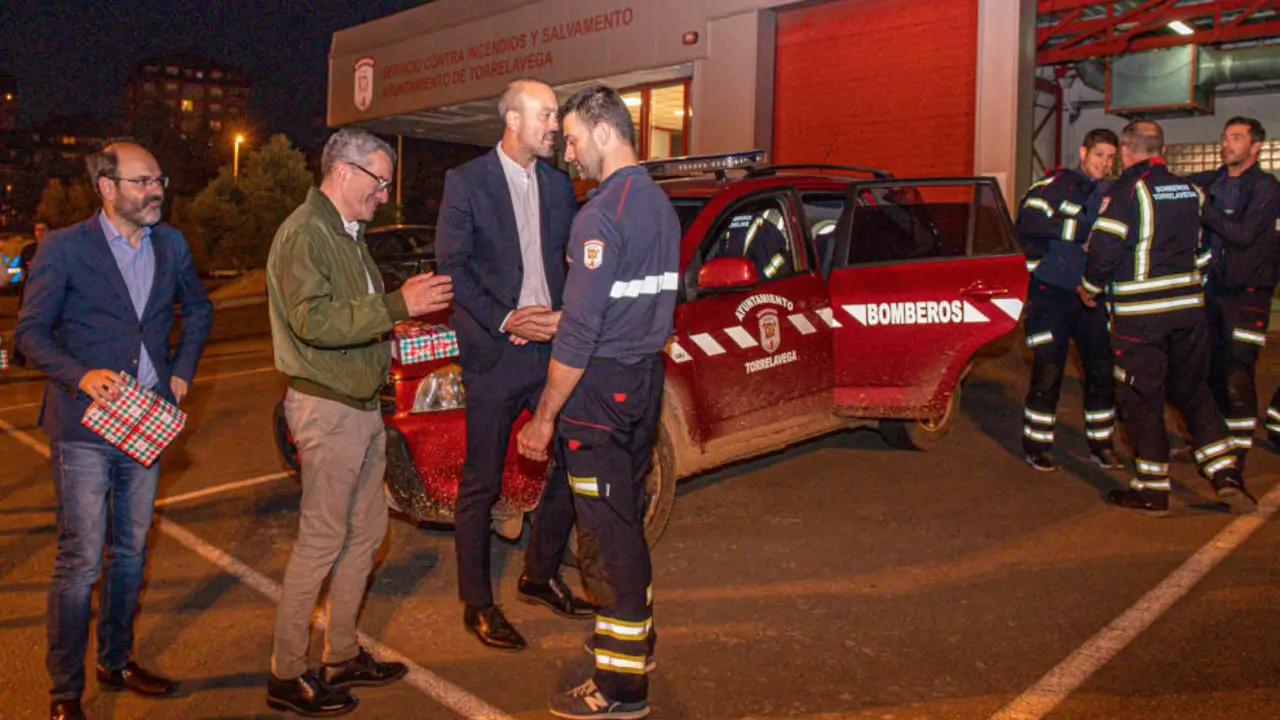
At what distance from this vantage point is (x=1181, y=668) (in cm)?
380

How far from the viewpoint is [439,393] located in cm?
468

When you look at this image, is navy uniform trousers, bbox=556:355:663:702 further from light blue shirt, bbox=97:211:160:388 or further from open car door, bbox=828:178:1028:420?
open car door, bbox=828:178:1028:420

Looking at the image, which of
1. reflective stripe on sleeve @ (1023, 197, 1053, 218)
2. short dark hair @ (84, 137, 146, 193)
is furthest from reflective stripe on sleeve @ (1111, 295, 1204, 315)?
short dark hair @ (84, 137, 146, 193)

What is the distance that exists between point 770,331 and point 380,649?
8.49 ft

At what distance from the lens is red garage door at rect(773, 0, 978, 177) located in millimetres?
12570

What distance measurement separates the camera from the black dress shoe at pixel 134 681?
3.63 m

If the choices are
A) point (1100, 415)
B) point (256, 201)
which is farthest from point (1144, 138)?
point (256, 201)

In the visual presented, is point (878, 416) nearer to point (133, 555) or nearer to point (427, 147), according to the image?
point (133, 555)

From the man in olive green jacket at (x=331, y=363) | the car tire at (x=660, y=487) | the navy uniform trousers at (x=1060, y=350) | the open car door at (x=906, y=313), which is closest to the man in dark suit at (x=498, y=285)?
the man in olive green jacket at (x=331, y=363)

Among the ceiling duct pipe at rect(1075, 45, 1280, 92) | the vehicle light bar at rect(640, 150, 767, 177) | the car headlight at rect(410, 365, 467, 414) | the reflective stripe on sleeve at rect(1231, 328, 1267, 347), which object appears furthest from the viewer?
the ceiling duct pipe at rect(1075, 45, 1280, 92)

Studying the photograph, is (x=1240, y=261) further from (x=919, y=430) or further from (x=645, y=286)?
(x=645, y=286)

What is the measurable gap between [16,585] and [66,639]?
69.2 inches

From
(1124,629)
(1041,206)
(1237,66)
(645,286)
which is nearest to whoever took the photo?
(645,286)

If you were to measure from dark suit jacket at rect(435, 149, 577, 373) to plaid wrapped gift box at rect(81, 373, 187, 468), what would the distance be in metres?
1.04
